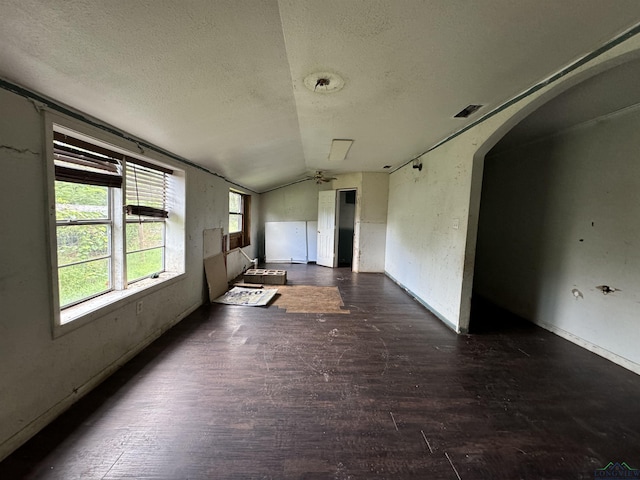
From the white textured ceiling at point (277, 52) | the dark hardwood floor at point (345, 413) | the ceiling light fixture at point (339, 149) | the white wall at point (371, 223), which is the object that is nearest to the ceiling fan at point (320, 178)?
the white wall at point (371, 223)

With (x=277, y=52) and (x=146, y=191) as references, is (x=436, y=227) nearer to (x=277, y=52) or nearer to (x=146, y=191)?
(x=277, y=52)

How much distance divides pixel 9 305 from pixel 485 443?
277 centimetres

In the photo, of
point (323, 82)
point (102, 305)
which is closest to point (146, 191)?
point (102, 305)

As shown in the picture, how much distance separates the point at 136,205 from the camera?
2.42 metres

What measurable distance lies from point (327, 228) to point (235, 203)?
241 centimetres

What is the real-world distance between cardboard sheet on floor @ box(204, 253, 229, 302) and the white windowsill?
0.98 m

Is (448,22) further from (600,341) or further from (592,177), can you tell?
(600,341)

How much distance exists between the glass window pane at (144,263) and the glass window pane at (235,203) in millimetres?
2654

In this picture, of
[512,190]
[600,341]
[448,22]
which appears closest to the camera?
[448,22]

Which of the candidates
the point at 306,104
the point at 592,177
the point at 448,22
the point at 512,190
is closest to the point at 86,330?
the point at 306,104

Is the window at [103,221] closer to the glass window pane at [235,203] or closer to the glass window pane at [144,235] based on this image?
the glass window pane at [144,235]

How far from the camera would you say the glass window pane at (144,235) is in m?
2.45

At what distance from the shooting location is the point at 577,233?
8.87ft

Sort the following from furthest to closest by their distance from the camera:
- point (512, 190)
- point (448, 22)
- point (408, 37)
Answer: point (512, 190)
point (408, 37)
point (448, 22)
